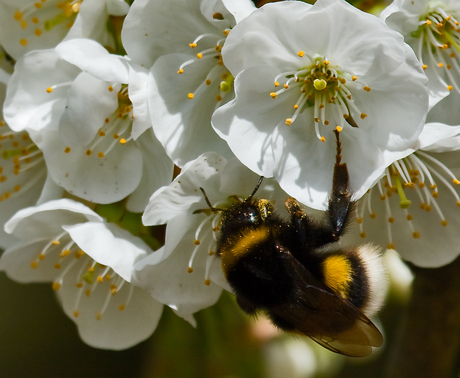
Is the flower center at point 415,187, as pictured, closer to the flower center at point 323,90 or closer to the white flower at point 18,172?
the flower center at point 323,90

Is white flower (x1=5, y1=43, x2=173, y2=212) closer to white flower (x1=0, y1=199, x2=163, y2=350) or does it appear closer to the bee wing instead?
white flower (x1=0, y1=199, x2=163, y2=350)

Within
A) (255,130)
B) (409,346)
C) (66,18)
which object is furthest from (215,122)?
(409,346)

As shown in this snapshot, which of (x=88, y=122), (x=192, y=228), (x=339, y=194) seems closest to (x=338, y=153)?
(x=339, y=194)

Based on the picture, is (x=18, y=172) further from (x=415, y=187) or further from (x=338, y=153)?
(x=415, y=187)

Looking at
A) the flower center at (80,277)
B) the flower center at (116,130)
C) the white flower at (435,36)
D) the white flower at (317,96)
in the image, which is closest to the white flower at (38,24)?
the flower center at (116,130)

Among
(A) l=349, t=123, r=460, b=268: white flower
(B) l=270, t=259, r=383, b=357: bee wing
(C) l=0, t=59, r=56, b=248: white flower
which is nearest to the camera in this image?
(B) l=270, t=259, r=383, b=357: bee wing

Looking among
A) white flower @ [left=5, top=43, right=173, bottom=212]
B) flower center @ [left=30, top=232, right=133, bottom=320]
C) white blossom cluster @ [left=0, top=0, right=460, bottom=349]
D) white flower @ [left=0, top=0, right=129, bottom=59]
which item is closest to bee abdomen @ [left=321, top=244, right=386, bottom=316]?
white blossom cluster @ [left=0, top=0, right=460, bottom=349]
